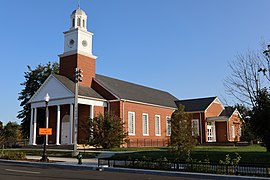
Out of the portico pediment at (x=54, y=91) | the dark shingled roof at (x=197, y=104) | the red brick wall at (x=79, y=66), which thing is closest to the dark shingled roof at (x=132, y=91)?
the red brick wall at (x=79, y=66)

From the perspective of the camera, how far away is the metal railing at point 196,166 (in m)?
13.9

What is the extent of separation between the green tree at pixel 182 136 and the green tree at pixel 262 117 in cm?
438

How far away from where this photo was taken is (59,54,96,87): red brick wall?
131ft

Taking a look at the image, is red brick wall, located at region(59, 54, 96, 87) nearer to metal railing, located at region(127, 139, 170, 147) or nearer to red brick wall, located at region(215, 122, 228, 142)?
metal railing, located at region(127, 139, 170, 147)

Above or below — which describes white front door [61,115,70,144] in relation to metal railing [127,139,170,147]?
above

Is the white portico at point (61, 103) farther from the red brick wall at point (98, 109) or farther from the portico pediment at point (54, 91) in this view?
the red brick wall at point (98, 109)

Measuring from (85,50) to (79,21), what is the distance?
4.13 meters

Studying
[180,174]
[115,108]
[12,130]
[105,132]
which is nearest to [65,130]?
[115,108]

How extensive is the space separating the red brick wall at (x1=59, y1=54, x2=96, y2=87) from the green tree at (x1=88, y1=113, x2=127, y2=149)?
888 cm

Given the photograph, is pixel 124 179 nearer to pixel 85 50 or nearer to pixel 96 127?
pixel 96 127

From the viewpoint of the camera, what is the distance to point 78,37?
40750mm

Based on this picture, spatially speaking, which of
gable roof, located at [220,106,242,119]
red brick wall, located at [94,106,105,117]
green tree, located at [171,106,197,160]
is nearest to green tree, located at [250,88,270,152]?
green tree, located at [171,106,197,160]

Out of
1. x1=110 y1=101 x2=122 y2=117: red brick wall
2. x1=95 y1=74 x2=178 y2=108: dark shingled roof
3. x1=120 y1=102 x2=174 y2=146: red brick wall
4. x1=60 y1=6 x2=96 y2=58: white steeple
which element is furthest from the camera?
x1=95 y1=74 x2=178 y2=108: dark shingled roof

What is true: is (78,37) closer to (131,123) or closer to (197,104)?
(131,123)
